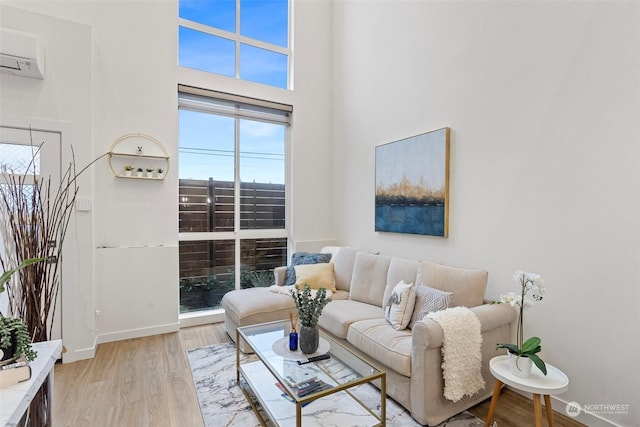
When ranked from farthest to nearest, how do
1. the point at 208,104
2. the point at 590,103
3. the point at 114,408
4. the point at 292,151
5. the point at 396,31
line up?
the point at 292,151, the point at 208,104, the point at 396,31, the point at 114,408, the point at 590,103

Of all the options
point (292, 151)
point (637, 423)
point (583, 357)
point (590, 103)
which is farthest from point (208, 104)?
point (637, 423)

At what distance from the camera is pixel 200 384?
2.41 meters

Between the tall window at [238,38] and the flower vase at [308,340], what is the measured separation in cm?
329

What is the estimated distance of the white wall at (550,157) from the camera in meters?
1.81

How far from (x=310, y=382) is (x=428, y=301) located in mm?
1110

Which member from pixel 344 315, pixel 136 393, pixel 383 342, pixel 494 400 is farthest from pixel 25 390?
pixel 494 400

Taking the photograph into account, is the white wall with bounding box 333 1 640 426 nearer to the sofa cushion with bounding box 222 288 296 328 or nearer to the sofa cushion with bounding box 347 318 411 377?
the sofa cushion with bounding box 347 318 411 377

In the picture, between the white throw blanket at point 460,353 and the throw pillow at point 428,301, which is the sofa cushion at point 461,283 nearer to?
the throw pillow at point 428,301

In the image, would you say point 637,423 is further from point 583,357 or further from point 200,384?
point 200,384

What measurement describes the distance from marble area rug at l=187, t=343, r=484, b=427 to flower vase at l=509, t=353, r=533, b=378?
0.49m

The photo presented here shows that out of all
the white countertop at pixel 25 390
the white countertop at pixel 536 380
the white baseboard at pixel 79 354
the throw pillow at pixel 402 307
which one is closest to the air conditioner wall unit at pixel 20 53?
the white countertop at pixel 25 390

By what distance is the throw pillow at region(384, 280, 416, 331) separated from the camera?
93.7 inches

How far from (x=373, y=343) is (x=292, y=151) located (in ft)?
9.35

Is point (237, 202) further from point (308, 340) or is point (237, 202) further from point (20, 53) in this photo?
point (308, 340)
